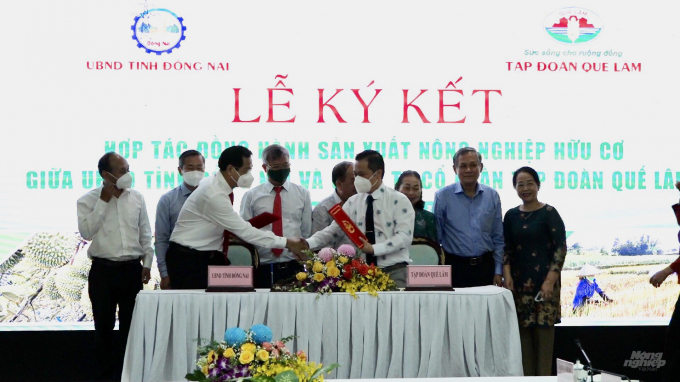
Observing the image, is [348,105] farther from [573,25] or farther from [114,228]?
[114,228]

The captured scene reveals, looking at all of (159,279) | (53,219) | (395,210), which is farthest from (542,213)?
(53,219)

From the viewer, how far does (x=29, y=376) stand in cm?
584

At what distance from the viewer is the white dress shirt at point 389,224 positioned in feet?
14.8

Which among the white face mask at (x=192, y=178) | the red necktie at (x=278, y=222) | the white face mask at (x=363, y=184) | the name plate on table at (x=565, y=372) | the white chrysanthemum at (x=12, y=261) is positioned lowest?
the name plate on table at (x=565, y=372)

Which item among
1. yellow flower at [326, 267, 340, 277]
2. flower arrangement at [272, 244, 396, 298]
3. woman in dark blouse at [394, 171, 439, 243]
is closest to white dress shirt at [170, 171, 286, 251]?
flower arrangement at [272, 244, 396, 298]

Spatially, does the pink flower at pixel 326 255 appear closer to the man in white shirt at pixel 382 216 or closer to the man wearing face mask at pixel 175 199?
the man in white shirt at pixel 382 216

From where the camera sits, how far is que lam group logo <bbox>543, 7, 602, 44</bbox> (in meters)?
5.94

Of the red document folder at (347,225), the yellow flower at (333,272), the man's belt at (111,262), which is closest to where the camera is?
the yellow flower at (333,272)

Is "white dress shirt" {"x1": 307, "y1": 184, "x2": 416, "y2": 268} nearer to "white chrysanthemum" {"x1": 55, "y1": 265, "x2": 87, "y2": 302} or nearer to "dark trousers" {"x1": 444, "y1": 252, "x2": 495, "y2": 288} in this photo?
"dark trousers" {"x1": 444, "y1": 252, "x2": 495, "y2": 288}

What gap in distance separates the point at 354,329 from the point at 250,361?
1959 mm

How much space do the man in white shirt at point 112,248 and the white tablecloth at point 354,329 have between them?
1071mm

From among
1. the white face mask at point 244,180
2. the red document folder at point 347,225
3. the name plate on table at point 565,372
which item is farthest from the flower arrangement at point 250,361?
the white face mask at point 244,180

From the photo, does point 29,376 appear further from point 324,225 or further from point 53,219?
point 324,225

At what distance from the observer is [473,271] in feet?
16.8
